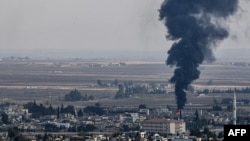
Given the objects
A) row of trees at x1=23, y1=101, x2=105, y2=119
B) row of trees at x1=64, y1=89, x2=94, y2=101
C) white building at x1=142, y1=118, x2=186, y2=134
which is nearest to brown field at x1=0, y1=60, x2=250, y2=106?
row of trees at x1=64, y1=89, x2=94, y2=101

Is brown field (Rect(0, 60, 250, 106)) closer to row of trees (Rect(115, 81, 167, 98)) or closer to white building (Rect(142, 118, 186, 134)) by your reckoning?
row of trees (Rect(115, 81, 167, 98))

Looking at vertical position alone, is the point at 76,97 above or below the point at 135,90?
below

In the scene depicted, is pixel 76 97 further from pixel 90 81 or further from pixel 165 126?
pixel 165 126

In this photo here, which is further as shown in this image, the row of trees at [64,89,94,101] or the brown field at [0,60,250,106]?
the row of trees at [64,89,94,101]

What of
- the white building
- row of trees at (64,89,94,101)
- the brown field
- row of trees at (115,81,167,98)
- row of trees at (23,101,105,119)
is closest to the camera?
the white building

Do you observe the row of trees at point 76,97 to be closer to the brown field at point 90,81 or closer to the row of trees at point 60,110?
the brown field at point 90,81

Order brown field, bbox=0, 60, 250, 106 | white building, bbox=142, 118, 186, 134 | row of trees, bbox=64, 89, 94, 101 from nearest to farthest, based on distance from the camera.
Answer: white building, bbox=142, 118, 186, 134 < brown field, bbox=0, 60, 250, 106 < row of trees, bbox=64, 89, 94, 101

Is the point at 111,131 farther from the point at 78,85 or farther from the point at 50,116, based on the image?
the point at 78,85

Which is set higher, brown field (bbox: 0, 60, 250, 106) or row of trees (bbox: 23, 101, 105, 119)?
brown field (bbox: 0, 60, 250, 106)

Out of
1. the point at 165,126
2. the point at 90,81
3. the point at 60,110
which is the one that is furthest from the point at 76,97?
the point at 165,126
